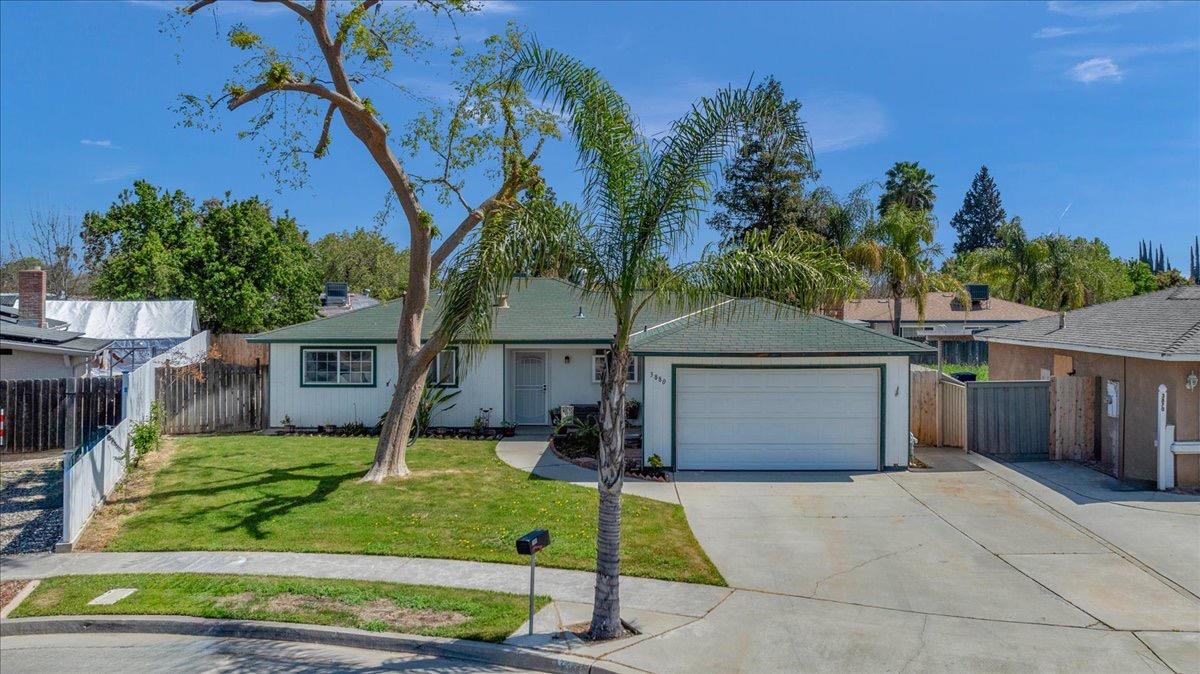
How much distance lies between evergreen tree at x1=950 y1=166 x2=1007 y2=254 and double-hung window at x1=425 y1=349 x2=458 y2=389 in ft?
244

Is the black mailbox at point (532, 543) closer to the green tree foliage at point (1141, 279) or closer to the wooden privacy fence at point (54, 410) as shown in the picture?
the wooden privacy fence at point (54, 410)

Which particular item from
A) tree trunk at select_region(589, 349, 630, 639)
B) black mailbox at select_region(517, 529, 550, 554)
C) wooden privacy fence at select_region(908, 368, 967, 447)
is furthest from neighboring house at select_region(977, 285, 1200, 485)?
black mailbox at select_region(517, 529, 550, 554)

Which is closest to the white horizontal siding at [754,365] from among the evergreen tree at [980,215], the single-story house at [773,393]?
the single-story house at [773,393]

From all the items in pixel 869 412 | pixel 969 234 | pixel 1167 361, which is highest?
pixel 969 234

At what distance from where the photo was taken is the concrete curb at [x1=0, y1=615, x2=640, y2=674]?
6.67 meters

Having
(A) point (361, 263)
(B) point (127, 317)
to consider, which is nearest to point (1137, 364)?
(B) point (127, 317)

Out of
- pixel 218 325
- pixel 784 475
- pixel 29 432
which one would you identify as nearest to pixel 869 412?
pixel 784 475

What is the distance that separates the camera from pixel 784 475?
14.6 metres

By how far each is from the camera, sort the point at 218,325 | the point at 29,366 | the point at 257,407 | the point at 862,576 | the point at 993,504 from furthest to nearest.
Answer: the point at 218,325 < the point at 257,407 < the point at 29,366 < the point at 993,504 < the point at 862,576

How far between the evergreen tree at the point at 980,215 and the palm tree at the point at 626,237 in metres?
81.5

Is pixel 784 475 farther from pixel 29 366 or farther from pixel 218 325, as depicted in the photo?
pixel 218 325

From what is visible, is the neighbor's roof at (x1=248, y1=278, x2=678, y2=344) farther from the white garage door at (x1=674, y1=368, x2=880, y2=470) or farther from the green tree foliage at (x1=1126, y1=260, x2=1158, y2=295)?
the green tree foliage at (x1=1126, y1=260, x2=1158, y2=295)

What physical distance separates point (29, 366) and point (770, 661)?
1859cm

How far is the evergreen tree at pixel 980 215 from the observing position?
8069 centimetres
